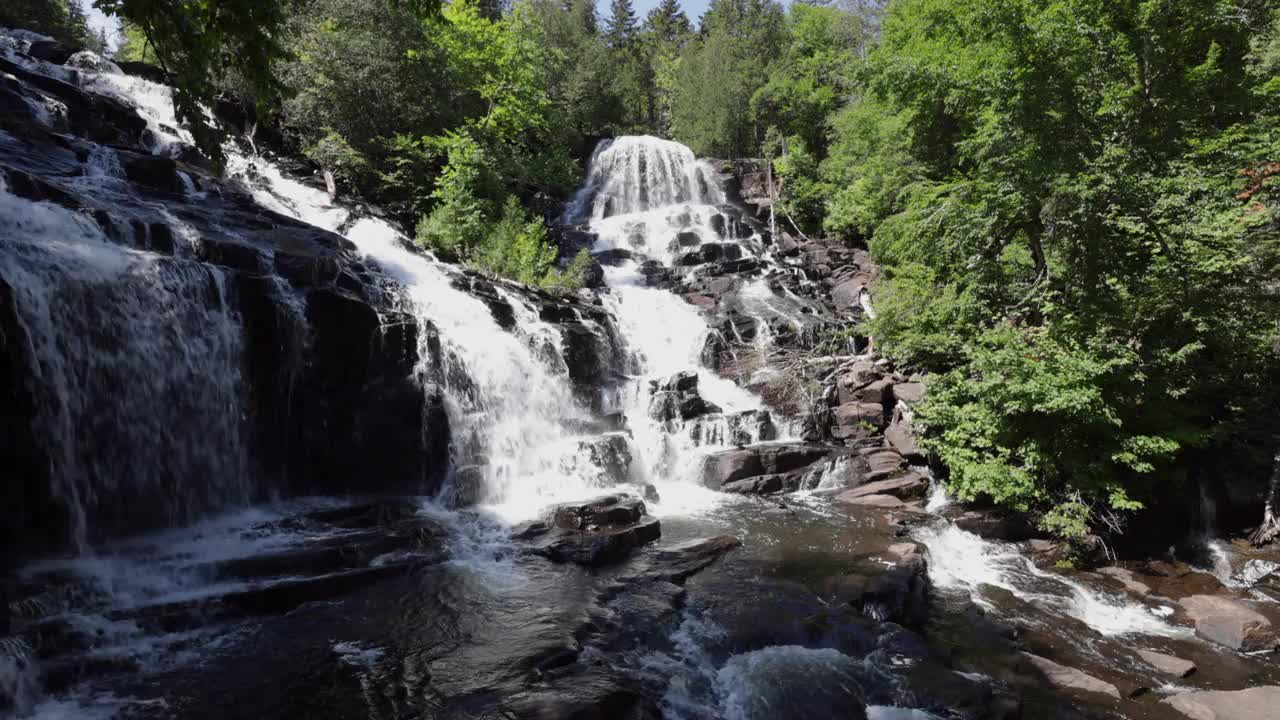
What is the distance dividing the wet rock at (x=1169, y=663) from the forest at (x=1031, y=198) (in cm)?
286

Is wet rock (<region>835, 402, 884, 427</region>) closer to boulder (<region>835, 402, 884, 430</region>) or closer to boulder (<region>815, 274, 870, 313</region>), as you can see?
boulder (<region>835, 402, 884, 430</region>)

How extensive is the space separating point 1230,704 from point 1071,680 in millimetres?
1407

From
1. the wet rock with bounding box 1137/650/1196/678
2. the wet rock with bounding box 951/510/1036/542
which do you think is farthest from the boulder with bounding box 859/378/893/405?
the wet rock with bounding box 1137/650/1196/678

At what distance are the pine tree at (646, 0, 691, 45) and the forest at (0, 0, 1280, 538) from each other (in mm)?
42560

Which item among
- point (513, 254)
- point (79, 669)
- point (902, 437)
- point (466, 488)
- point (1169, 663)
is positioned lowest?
point (1169, 663)

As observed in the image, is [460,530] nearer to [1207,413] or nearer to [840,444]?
[840,444]

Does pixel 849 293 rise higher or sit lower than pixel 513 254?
lower

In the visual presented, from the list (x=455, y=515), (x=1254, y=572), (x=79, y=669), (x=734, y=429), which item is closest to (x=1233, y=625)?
(x=1254, y=572)

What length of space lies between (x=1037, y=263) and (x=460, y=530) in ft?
45.5

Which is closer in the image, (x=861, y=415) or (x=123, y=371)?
(x=123, y=371)

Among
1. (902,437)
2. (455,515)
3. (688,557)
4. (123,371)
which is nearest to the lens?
(123,371)

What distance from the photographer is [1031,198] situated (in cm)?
1272

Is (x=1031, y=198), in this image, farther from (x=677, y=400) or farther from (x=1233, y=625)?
(x=677, y=400)

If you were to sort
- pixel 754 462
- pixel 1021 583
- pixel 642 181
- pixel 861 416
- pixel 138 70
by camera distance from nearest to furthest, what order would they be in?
pixel 1021 583 < pixel 754 462 < pixel 861 416 < pixel 138 70 < pixel 642 181
